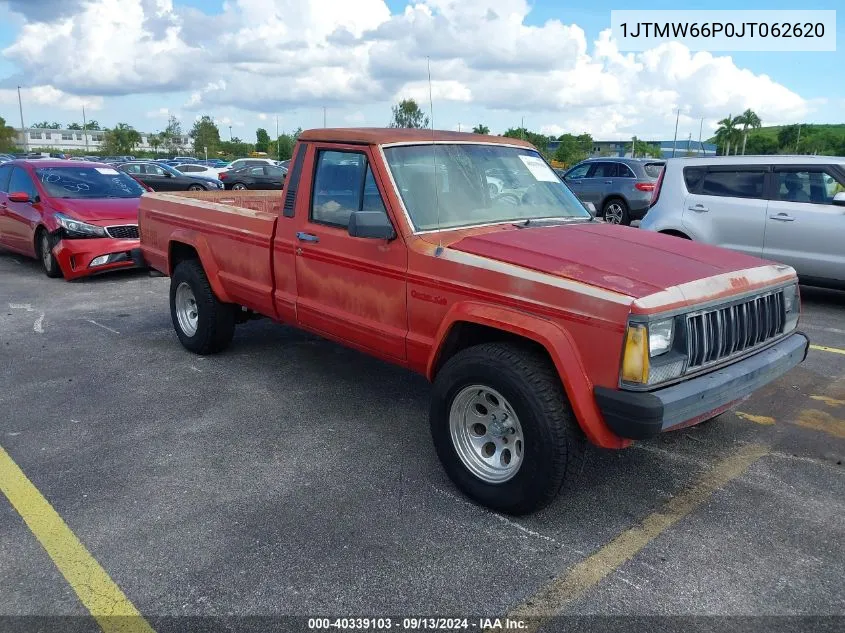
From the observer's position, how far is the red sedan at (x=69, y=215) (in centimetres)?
900

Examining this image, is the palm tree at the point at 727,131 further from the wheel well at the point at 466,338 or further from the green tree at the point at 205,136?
the wheel well at the point at 466,338

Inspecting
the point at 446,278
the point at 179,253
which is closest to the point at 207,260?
the point at 179,253

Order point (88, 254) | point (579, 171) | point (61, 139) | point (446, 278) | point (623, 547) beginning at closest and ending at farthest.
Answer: point (623, 547), point (446, 278), point (88, 254), point (579, 171), point (61, 139)

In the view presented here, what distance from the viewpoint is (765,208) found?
7984mm

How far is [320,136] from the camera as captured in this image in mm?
4609

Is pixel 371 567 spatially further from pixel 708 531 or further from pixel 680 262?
pixel 680 262

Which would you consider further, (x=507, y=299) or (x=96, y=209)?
(x=96, y=209)

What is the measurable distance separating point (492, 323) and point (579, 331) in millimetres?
447

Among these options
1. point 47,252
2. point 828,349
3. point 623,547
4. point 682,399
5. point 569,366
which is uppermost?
point 569,366

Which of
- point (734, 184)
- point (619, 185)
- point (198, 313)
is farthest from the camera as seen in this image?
point (619, 185)

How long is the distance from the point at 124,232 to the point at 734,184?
785 cm

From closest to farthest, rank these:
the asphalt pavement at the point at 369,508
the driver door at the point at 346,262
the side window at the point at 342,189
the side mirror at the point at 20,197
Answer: the asphalt pavement at the point at 369,508
the driver door at the point at 346,262
the side window at the point at 342,189
the side mirror at the point at 20,197

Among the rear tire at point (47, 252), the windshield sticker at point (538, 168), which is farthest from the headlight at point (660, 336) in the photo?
the rear tire at point (47, 252)

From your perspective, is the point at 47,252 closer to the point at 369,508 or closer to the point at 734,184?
the point at 369,508
